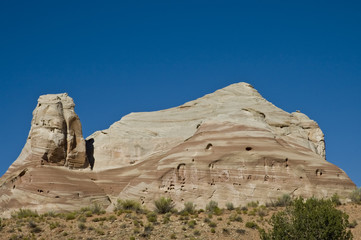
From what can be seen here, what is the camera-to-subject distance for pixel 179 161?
48.8 meters

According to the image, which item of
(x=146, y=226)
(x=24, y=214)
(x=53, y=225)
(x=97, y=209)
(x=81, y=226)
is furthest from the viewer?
(x=97, y=209)

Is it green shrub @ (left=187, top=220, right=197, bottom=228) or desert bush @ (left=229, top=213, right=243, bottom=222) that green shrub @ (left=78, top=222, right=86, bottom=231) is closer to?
green shrub @ (left=187, top=220, right=197, bottom=228)

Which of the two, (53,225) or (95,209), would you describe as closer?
(53,225)

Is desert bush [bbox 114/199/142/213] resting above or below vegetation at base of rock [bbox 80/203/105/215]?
above

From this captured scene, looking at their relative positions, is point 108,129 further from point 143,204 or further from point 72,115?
point 143,204

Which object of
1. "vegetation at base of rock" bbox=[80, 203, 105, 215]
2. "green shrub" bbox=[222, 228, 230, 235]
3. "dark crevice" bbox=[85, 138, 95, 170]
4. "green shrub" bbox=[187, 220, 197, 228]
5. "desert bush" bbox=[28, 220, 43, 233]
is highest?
"dark crevice" bbox=[85, 138, 95, 170]

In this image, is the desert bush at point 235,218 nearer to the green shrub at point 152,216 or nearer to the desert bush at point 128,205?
the green shrub at point 152,216

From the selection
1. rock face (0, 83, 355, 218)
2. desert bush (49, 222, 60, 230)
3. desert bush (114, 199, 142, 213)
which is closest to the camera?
desert bush (49, 222, 60, 230)

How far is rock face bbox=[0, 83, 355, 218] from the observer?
47281 mm

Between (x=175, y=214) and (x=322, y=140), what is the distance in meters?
21.2

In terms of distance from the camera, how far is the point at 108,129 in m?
56.8

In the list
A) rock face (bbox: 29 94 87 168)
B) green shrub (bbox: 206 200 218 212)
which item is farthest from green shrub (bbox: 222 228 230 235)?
rock face (bbox: 29 94 87 168)

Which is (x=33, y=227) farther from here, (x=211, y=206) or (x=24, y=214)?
(x=211, y=206)

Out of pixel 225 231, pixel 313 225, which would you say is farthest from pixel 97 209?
pixel 313 225
